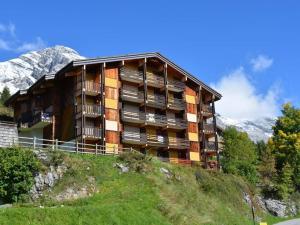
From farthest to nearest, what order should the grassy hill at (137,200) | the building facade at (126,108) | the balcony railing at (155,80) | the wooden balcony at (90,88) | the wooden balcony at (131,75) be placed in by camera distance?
the balcony railing at (155,80) < the wooden balcony at (131,75) < the building facade at (126,108) < the wooden balcony at (90,88) < the grassy hill at (137,200)

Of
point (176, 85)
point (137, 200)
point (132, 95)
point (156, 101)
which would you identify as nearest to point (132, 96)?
point (132, 95)

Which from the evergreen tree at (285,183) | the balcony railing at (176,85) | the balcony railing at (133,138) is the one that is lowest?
the evergreen tree at (285,183)

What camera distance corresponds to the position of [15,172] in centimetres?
3250

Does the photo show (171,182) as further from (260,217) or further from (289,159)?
(289,159)

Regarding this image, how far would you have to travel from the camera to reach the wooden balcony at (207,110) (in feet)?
196

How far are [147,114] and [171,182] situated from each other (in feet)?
47.1

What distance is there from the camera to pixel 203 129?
2306 inches

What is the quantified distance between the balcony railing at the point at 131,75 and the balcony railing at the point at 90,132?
7.22 m

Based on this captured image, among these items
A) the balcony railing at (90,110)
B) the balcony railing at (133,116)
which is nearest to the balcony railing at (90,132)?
the balcony railing at (90,110)

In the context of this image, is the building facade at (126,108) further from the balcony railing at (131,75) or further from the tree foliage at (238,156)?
the tree foliage at (238,156)

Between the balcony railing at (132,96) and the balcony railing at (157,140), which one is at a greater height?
the balcony railing at (132,96)

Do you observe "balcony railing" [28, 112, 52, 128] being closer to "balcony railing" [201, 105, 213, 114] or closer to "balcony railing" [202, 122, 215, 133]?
"balcony railing" [202, 122, 215, 133]

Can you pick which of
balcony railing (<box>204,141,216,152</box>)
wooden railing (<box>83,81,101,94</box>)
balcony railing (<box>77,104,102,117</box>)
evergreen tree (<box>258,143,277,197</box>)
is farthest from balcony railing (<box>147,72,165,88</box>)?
evergreen tree (<box>258,143,277,197</box>)

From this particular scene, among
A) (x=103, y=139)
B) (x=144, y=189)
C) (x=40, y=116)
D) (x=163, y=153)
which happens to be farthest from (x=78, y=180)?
(x=163, y=153)
